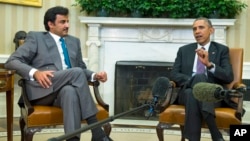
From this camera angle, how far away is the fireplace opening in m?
4.71

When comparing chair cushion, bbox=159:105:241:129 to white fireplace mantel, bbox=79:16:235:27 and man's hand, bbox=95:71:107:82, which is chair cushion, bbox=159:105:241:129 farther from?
white fireplace mantel, bbox=79:16:235:27

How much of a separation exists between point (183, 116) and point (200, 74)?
345mm

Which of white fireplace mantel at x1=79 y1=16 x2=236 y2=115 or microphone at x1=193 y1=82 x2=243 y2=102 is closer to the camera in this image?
microphone at x1=193 y1=82 x2=243 y2=102

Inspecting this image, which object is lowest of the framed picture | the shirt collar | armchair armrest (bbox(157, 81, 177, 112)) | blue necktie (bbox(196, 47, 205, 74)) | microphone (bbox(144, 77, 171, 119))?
armchair armrest (bbox(157, 81, 177, 112))

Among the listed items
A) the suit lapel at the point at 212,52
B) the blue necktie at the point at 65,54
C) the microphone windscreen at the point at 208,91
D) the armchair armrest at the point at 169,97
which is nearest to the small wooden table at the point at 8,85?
the blue necktie at the point at 65,54

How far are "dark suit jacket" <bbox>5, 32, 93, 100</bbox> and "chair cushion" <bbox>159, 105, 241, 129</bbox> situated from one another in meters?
0.67

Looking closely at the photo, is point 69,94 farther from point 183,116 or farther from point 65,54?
point 183,116

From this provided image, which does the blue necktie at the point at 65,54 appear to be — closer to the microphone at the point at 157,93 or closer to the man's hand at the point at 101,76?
the man's hand at the point at 101,76

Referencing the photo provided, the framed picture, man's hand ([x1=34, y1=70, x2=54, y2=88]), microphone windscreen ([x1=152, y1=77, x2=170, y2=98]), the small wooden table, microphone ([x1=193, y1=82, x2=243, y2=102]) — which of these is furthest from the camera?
the framed picture

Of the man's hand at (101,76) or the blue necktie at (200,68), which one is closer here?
the man's hand at (101,76)

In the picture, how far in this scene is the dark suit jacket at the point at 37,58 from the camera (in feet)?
8.42

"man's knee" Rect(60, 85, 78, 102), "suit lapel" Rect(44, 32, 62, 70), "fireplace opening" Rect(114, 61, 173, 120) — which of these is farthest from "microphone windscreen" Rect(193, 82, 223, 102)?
"fireplace opening" Rect(114, 61, 173, 120)

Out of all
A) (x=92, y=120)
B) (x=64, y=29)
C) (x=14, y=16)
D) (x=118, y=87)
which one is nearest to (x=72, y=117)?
(x=92, y=120)

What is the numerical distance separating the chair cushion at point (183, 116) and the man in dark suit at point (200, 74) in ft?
0.23
